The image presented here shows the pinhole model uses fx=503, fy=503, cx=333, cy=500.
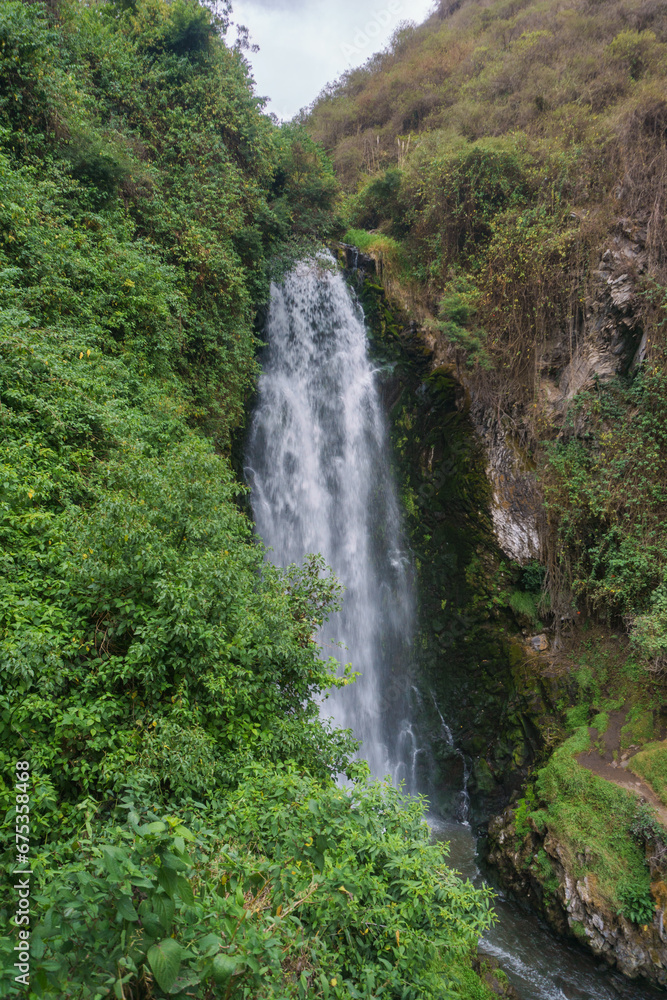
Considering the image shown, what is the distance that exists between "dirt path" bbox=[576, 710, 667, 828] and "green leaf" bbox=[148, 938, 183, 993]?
716 centimetres

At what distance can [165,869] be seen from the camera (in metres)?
1.66

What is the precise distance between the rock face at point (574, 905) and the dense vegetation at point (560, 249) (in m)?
3.27

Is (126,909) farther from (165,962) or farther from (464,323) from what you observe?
(464,323)

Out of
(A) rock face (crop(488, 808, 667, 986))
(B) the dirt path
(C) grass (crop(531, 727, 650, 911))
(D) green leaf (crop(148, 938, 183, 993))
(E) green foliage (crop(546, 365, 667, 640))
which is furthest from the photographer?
(E) green foliage (crop(546, 365, 667, 640))

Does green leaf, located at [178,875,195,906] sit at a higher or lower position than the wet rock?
lower

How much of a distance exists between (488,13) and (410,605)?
2172 cm

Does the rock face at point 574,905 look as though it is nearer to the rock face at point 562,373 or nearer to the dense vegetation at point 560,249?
the dense vegetation at point 560,249

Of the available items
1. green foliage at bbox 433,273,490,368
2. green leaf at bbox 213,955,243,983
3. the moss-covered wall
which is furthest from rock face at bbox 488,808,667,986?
green foliage at bbox 433,273,490,368

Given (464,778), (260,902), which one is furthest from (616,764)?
(260,902)

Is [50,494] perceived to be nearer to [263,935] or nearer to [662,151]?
[263,935]

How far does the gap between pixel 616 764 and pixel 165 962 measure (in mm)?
8003

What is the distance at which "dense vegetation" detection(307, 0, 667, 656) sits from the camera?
29.1ft

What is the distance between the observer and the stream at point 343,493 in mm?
10297

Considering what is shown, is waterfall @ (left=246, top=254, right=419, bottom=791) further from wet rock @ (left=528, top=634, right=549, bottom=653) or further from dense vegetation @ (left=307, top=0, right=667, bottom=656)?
wet rock @ (left=528, top=634, right=549, bottom=653)
